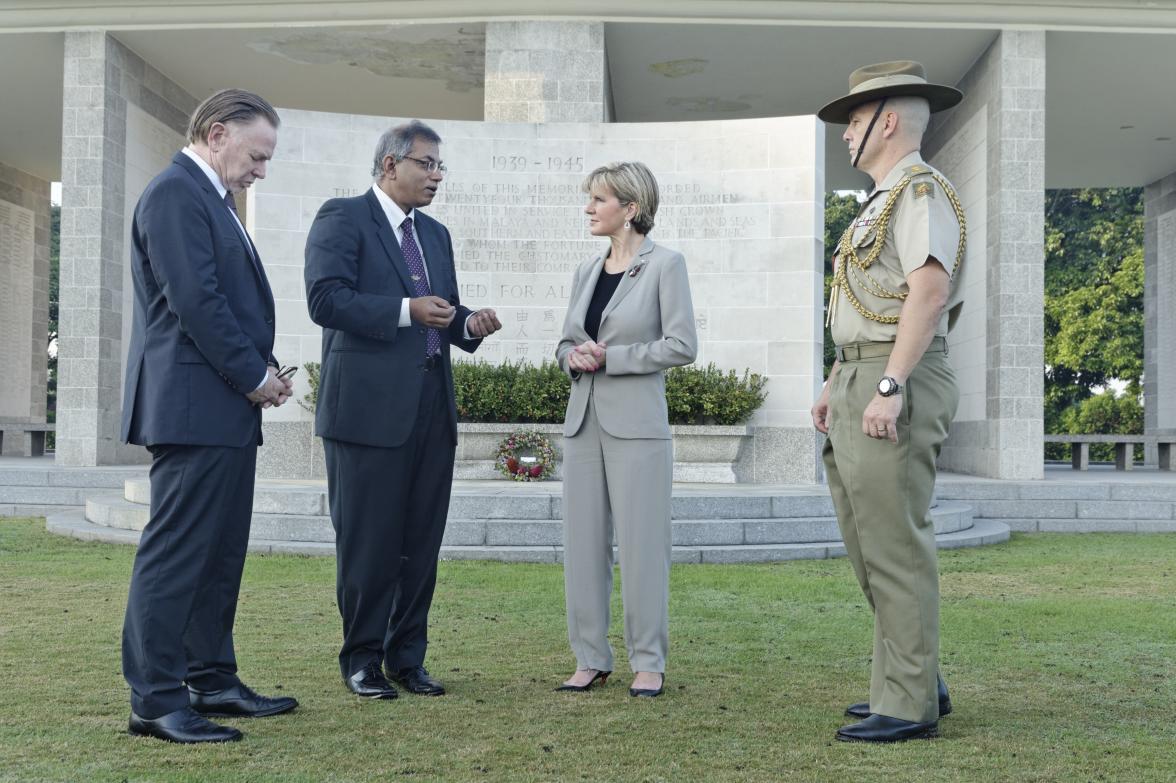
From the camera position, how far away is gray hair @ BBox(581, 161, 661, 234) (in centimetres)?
415

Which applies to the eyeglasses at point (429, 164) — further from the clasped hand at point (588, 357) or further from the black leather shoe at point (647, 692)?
the black leather shoe at point (647, 692)

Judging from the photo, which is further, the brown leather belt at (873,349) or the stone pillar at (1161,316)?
the stone pillar at (1161,316)

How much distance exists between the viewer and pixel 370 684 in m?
3.77

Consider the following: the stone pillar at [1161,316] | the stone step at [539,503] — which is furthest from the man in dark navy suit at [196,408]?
the stone pillar at [1161,316]

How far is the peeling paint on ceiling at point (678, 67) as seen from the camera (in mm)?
15062

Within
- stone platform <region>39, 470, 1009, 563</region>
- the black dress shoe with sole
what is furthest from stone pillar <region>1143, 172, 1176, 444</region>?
the black dress shoe with sole

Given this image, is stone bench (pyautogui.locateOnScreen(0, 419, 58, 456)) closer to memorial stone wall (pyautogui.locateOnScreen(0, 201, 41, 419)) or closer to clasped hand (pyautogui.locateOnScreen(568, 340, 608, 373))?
memorial stone wall (pyautogui.locateOnScreen(0, 201, 41, 419))

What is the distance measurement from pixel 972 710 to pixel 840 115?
6.40 feet

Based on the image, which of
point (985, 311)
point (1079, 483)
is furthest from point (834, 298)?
point (985, 311)

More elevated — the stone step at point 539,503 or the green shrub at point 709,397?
the green shrub at point 709,397

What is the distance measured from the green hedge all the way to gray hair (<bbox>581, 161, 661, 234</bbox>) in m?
6.54

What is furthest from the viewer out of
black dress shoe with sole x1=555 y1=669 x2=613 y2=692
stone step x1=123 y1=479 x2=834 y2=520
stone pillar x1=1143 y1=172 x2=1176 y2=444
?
stone pillar x1=1143 y1=172 x2=1176 y2=444

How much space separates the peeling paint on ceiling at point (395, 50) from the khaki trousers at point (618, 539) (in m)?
10.8

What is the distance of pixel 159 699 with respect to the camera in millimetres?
3170
